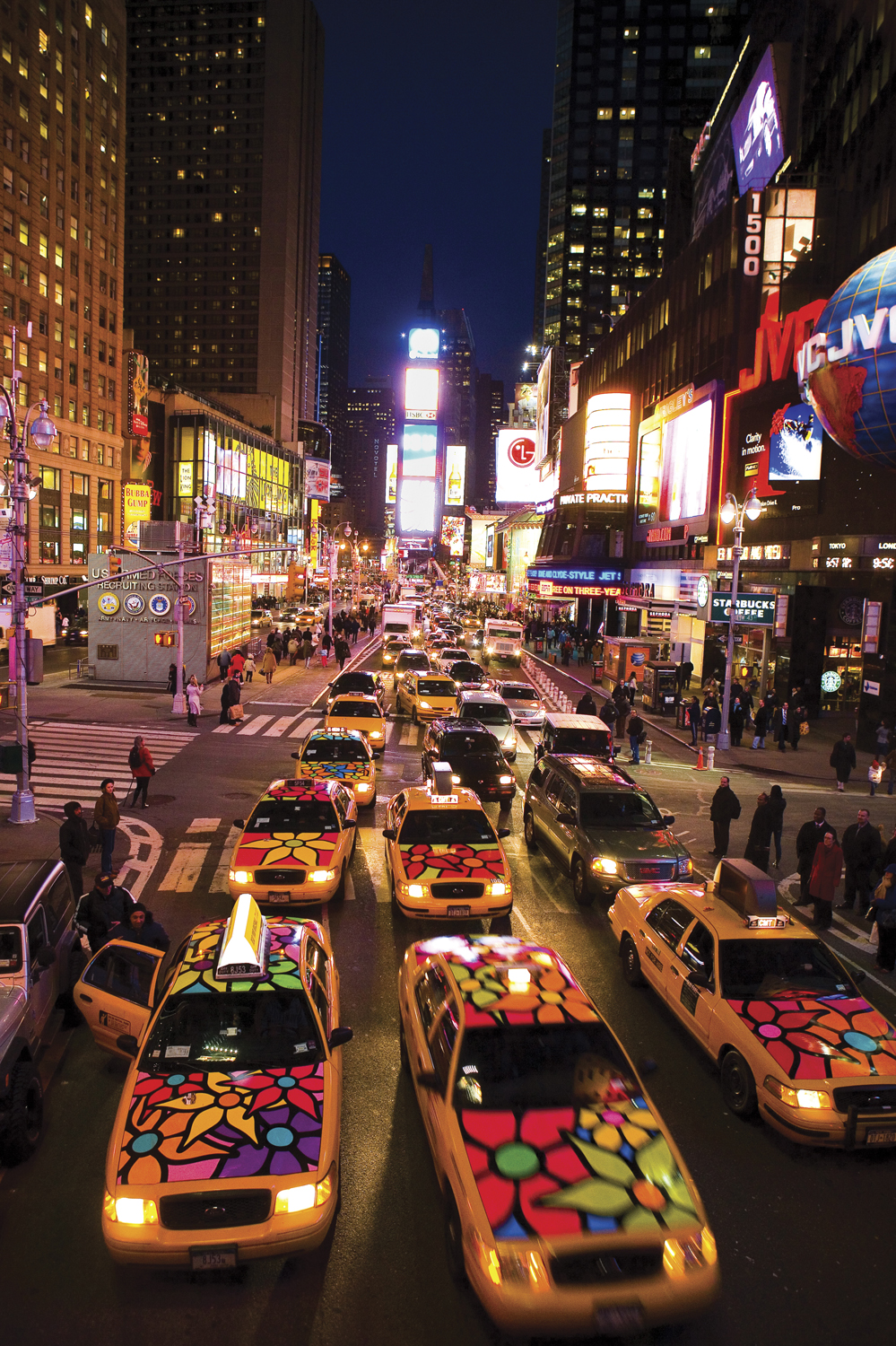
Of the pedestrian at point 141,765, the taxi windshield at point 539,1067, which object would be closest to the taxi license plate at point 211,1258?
the taxi windshield at point 539,1067

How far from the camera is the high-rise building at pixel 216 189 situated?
13450 cm

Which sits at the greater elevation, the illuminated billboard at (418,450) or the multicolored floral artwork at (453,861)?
the illuminated billboard at (418,450)

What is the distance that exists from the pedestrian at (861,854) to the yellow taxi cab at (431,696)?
14880 mm

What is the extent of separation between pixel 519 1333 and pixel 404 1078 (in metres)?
3.24

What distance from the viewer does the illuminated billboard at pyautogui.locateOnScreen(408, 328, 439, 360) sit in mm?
142500

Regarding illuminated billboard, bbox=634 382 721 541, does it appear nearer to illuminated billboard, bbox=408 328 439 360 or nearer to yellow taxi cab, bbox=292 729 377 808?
yellow taxi cab, bbox=292 729 377 808

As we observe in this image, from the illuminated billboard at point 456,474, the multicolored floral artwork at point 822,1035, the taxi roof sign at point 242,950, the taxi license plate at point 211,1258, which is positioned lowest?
the taxi license plate at point 211,1258

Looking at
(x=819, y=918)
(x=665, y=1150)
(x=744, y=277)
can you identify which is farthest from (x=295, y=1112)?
(x=744, y=277)

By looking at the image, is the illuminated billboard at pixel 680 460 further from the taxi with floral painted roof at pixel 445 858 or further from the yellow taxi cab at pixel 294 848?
the yellow taxi cab at pixel 294 848

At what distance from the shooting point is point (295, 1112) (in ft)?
19.0

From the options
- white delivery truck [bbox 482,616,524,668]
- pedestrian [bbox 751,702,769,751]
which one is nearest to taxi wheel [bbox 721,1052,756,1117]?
pedestrian [bbox 751,702,769,751]

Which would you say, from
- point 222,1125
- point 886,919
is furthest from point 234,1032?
point 886,919

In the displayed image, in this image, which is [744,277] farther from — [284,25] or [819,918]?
[284,25]

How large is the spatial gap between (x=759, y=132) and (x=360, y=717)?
37559mm
